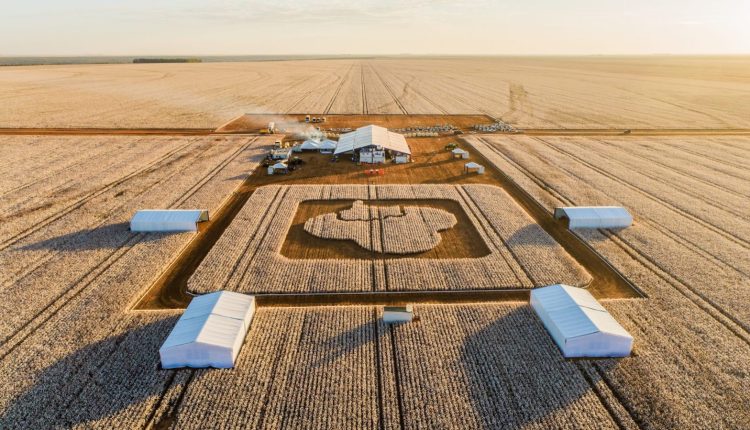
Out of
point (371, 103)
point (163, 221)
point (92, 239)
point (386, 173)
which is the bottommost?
point (92, 239)

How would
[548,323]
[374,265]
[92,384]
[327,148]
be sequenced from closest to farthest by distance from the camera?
[92,384], [548,323], [374,265], [327,148]

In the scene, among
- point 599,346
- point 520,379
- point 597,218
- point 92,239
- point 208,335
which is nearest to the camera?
point 520,379

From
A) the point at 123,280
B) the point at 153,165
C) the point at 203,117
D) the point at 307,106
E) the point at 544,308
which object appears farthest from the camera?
the point at 307,106

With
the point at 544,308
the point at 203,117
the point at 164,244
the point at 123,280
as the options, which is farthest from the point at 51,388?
the point at 203,117

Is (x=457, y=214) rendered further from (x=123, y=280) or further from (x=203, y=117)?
(x=203, y=117)

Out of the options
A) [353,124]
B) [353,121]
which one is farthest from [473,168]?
[353,121]

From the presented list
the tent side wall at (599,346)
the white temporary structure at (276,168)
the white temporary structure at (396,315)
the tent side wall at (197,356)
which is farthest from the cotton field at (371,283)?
the white temporary structure at (276,168)

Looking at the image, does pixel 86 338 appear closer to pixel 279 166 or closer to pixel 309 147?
pixel 279 166

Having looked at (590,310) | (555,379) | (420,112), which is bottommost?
(555,379)
